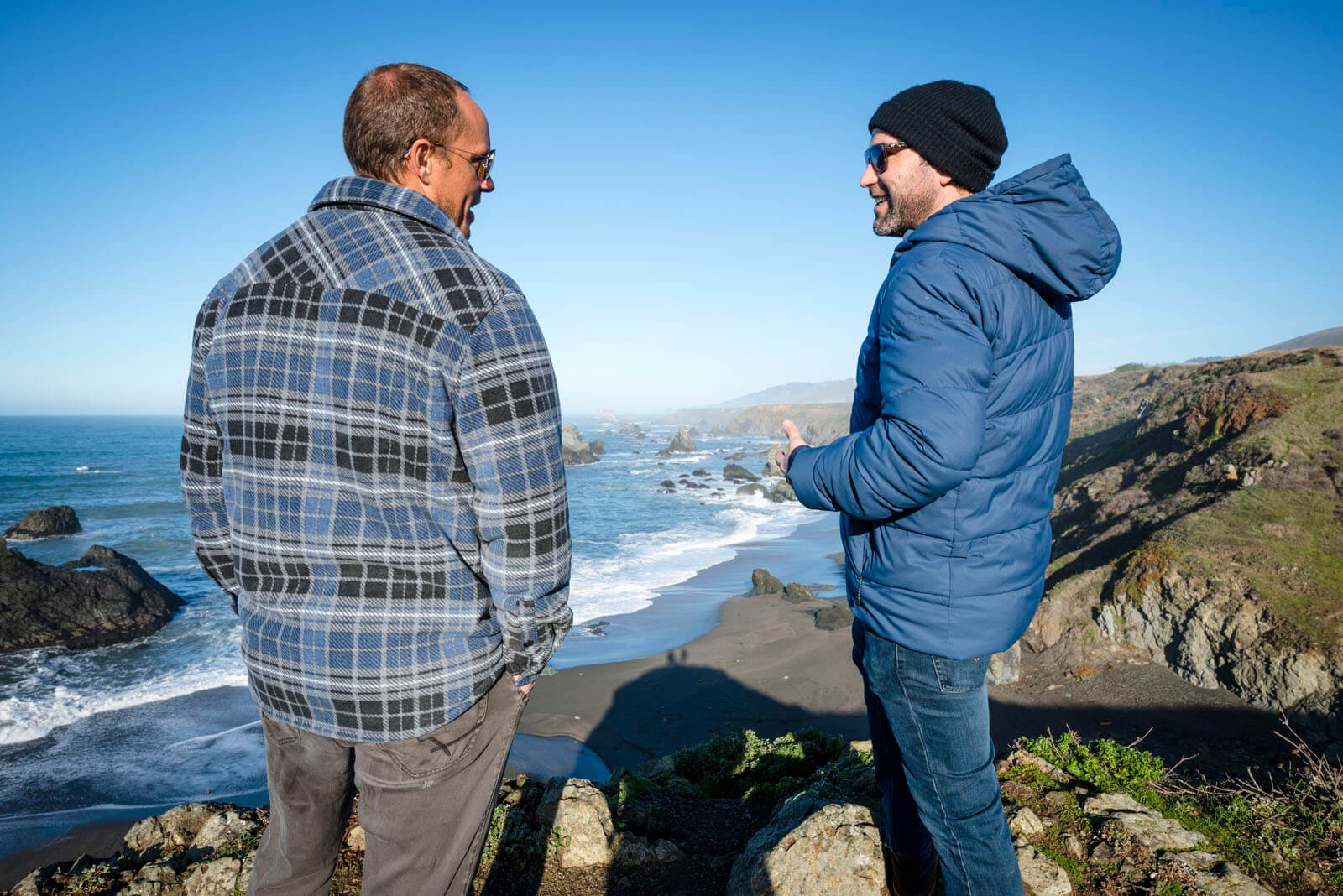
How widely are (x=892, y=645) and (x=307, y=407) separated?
5.34 ft

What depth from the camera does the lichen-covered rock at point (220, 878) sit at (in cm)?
320

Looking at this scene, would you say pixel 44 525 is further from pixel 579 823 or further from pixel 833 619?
pixel 579 823

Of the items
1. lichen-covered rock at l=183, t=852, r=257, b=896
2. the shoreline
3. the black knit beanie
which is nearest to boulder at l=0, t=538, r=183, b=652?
the shoreline

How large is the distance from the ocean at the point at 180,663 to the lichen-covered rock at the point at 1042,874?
673cm

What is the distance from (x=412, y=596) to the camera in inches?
56.7

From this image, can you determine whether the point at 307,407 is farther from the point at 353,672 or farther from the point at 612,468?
the point at 612,468

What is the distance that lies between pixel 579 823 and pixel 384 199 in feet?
11.6

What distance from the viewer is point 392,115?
154 centimetres

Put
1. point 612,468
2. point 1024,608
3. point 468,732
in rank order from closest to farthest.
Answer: point 468,732 < point 1024,608 < point 612,468

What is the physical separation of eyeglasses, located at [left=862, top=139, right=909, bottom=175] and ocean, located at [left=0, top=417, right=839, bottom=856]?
8395 millimetres

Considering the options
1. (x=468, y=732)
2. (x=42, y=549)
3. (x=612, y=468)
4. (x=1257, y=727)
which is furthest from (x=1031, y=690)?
(x=612, y=468)

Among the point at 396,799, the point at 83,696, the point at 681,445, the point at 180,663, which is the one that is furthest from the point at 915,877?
the point at 681,445

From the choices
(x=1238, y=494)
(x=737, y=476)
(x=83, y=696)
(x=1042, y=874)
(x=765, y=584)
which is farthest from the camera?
(x=737, y=476)

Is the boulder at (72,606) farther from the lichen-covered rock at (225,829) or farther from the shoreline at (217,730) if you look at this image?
the lichen-covered rock at (225,829)
